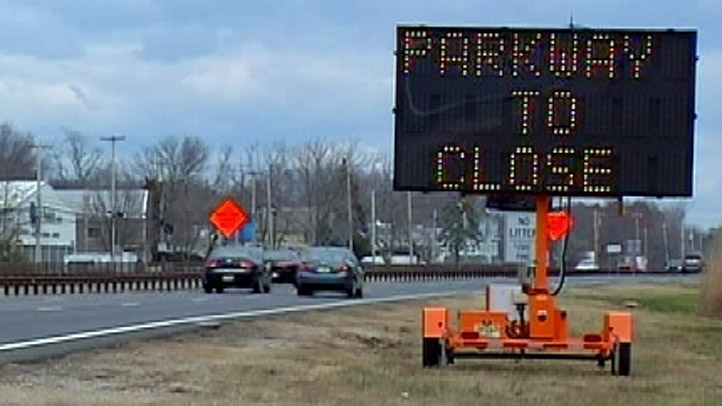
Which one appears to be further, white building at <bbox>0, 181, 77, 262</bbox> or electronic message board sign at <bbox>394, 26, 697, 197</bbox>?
white building at <bbox>0, 181, 77, 262</bbox>

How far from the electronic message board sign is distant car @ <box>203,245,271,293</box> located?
29.8 metres

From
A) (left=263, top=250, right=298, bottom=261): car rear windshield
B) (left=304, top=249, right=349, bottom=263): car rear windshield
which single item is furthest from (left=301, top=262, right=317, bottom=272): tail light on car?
(left=263, top=250, right=298, bottom=261): car rear windshield

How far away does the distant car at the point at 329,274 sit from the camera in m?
44.3

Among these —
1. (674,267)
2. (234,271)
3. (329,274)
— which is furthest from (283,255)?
(674,267)

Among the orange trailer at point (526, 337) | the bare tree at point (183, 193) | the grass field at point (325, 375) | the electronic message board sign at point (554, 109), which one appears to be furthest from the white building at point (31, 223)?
the electronic message board sign at point (554, 109)

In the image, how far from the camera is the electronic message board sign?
19.0 meters

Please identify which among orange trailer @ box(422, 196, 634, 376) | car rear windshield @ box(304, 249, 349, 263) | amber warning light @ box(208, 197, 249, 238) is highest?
amber warning light @ box(208, 197, 249, 238)

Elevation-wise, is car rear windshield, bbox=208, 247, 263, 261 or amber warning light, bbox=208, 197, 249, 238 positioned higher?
amber warning light, bbox=208, 197, 249, 238

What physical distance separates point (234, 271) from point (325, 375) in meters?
31.1

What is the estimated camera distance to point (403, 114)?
19344 millimetres

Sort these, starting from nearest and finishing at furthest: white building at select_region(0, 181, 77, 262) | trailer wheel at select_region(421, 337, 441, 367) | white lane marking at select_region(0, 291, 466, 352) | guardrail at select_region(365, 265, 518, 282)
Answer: trailer wheel at select_region(421, 337, 441, 367) < white lane marking at select_region(0, 291, 466, 352) < guardrail at select_region(365, 265, 518, 282) < white building at select_region(0, 181, 77, 262)

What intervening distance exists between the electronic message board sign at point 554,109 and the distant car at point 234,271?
29.8 meters

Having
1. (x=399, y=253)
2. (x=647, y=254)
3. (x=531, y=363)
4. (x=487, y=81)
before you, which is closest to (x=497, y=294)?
(x=531, y=363)

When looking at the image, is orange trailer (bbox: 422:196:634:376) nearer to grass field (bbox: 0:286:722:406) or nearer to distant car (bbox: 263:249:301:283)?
grass field (bbox: 0:286:722:406)
